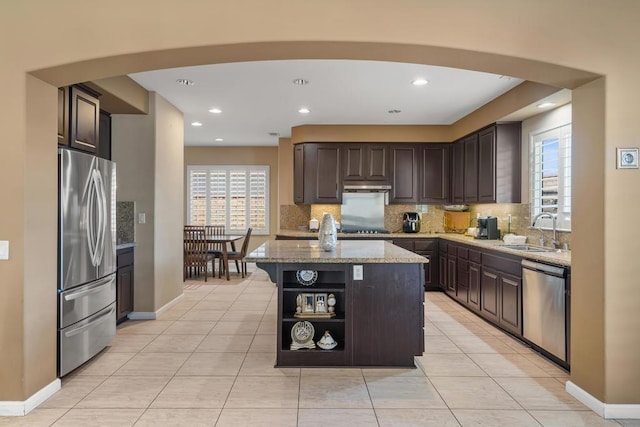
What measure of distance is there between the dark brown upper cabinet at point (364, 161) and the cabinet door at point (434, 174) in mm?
645

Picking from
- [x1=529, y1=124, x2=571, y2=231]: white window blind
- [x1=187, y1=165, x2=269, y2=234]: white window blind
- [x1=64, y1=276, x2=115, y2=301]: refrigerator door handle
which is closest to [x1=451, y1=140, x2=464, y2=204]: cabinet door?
[x1=529, y1=124, x2=571, y2=231]: white window blind

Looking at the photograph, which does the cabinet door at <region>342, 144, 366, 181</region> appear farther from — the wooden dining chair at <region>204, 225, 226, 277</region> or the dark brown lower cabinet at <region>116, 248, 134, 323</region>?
the dark brown lower cabinet at <region>116, 248, 134, 323</region>

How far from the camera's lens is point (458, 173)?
18.9ft

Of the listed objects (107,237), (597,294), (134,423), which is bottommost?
(134,423)

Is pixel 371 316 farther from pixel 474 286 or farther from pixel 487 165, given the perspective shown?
pixel 487 165

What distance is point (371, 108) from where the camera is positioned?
502cm

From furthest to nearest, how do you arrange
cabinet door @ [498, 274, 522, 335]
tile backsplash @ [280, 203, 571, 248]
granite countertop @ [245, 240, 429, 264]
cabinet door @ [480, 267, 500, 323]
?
tile backsplash @ [280, 203, 571, 248], cabinet door @ [480, 267, 500, 323], cabinet door @ [498, 274, 522, 335], granite countertop @ [245, 240, 429, 264]

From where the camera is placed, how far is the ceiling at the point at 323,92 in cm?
363

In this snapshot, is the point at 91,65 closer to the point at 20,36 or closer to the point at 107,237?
the point at 20,36

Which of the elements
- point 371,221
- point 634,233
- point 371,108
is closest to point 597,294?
point 634,233

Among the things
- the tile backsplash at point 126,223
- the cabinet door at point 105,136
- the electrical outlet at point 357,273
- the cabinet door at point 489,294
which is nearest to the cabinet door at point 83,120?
the cabinet door at point 105,136

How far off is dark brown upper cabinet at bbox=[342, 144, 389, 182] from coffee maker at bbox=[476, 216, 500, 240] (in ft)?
5.73

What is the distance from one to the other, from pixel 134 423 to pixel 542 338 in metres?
3.15

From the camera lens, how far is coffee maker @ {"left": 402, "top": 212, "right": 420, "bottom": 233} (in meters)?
6.18
